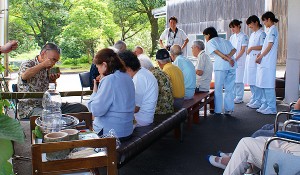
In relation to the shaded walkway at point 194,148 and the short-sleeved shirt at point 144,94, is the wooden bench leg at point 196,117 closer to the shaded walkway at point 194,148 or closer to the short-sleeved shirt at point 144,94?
the shaded walkway at point 194,148

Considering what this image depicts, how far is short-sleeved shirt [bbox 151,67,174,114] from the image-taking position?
12.1 ft

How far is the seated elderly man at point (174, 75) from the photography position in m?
4.09

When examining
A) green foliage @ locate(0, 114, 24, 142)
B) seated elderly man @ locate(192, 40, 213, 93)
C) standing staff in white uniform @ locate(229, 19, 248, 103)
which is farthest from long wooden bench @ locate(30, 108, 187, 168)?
standing staff in white uniform @ locate(229, 19, 248, 103)

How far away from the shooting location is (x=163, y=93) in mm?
3729

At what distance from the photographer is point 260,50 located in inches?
234

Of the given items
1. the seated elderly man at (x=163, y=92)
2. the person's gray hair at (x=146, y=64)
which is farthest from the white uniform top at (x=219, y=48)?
the seated elderly man at (x=163, y=92)

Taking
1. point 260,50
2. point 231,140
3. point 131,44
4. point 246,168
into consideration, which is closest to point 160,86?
point 231,140

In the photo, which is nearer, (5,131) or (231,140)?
(5,131)

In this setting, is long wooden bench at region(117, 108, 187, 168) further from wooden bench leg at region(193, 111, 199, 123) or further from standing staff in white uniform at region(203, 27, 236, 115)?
standing staff in white uniform at region(203, 27, 236, 115)

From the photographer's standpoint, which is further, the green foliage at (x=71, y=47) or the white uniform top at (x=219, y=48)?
the green foliage at (x=71, y=47)

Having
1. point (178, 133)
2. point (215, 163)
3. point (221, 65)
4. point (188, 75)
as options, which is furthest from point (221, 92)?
point (215, 163)

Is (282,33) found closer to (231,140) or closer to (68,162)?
(231,140)

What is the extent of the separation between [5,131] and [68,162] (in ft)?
4.28

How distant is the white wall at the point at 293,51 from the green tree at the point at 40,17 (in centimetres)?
1159
